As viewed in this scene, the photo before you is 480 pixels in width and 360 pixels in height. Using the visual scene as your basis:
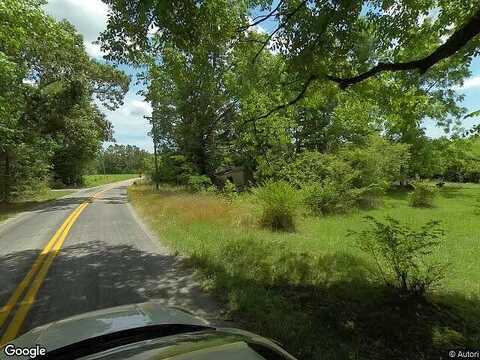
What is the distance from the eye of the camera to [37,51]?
71.8ft

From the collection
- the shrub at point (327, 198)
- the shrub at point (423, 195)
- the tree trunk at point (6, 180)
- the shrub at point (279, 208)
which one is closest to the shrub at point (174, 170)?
the tree trunk at point (6, 180)

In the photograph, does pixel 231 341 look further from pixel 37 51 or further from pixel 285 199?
pixel 37 51

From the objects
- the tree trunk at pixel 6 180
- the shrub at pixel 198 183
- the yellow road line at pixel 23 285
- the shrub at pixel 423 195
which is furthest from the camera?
the shrub at pixel 198 183

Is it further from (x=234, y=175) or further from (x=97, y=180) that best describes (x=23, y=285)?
(x=97, y=180)

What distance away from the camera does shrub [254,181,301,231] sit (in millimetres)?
13992

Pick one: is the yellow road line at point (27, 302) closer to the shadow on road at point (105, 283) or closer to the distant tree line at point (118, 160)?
the shadow on road at point (105, 283)

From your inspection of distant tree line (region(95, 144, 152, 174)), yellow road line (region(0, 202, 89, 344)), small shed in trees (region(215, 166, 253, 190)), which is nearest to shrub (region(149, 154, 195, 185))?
small shed in trees (region(215, 166, 253, 190))

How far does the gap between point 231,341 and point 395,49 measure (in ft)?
24.4

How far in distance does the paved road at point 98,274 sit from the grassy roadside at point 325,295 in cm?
61

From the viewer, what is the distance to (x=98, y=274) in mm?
7875

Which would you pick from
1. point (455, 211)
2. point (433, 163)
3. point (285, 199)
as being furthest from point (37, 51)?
point (433, 163)

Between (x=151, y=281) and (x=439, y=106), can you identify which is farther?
(x=439, y=106)

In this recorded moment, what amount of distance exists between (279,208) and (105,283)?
309 inches

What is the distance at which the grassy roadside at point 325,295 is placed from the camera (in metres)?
4.88
